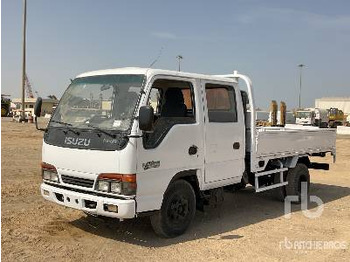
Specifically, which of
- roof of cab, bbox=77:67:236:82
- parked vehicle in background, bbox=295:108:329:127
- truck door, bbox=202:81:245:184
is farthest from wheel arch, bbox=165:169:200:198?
parked vehicle in background, bbox=295:108:329:127

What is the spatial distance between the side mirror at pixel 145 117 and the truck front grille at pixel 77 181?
1.04 metres

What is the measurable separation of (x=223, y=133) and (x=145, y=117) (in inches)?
76.8

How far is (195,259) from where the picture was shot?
518 cm

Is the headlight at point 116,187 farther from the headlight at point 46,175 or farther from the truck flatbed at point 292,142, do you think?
the truck flatbed at point 292,142

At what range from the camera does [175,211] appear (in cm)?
597

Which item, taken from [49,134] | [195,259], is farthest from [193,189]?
[49,134]

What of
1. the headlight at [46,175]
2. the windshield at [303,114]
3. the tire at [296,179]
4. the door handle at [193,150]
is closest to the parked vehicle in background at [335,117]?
the windshield at [303,114]

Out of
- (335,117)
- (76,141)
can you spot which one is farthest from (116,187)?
(335,117)

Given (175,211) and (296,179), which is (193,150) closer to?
(175,211)

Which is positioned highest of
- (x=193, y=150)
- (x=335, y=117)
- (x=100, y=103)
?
(x=335, y=117)

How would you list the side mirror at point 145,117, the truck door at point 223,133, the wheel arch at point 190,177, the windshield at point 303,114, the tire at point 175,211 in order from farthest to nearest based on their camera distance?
the windshield at point 303,114
the truck door at point 223,133
the wheel arch at point 190,177
the tire at point 175,211
the side mirror at point 145,117

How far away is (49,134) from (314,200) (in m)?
6.12

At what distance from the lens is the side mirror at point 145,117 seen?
4.99 meters

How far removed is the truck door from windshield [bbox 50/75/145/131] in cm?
133
